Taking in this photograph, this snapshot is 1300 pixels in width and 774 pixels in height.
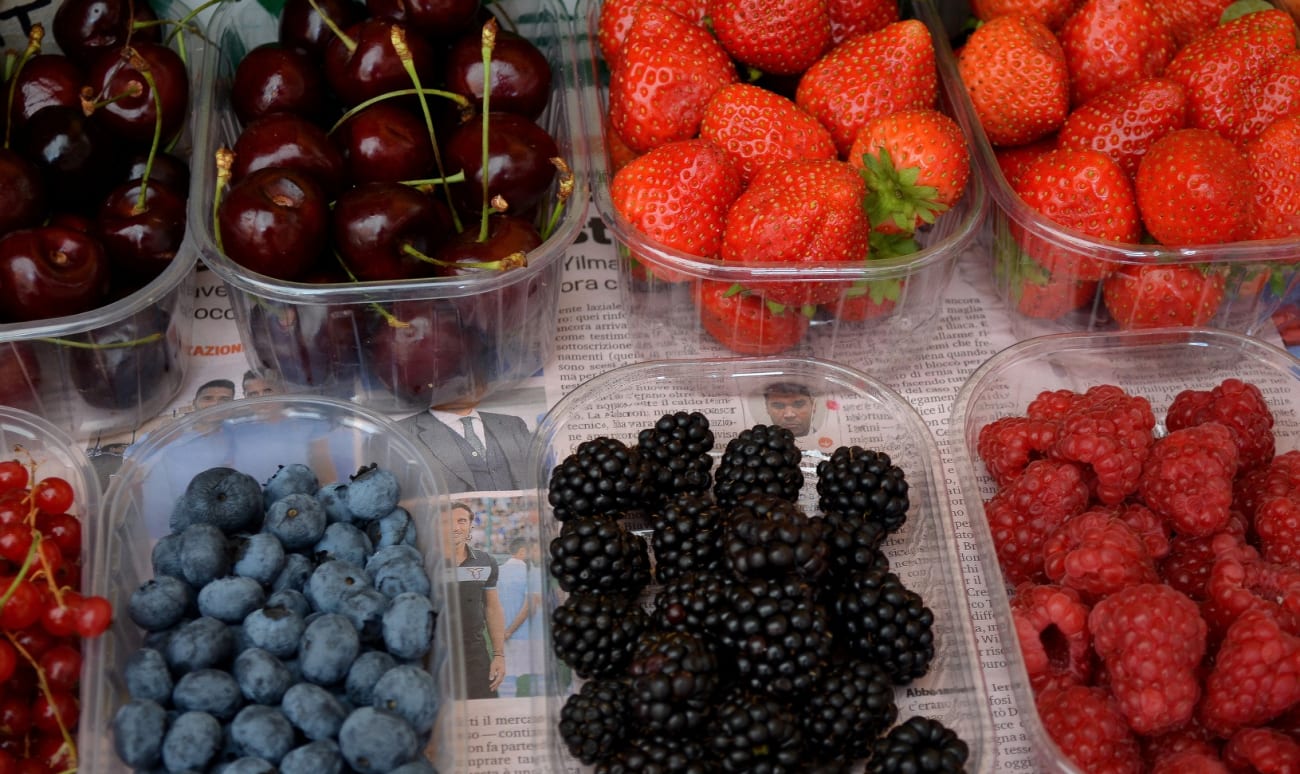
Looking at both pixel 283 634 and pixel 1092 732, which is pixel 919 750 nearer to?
pixel 1092 732

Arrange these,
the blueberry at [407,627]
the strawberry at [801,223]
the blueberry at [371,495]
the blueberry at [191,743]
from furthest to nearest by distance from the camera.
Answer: the strawberry at [801,223] < the blueberry at [371,495] < the blueberry at [407,627] < the blueberry at [191,743]

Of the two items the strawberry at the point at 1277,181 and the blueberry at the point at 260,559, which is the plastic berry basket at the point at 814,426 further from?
the strawberry at the point at 1277,181

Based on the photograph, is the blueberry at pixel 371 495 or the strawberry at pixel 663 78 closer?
the blueberry at pixel 371 495

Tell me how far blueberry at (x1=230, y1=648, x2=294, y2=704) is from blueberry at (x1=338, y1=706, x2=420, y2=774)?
0.22 ft

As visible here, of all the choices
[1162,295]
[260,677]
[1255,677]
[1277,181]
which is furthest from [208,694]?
[1277,181]

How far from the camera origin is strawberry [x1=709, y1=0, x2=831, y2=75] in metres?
1.42

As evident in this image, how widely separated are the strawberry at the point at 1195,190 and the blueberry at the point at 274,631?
102 cm

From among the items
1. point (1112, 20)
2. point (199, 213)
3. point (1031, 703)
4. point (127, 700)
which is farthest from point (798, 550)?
point (1112, 20)

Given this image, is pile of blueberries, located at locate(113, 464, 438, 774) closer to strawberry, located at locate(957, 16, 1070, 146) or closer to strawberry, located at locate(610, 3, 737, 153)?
strawberry, located at locate(610, 3, 737, 153)

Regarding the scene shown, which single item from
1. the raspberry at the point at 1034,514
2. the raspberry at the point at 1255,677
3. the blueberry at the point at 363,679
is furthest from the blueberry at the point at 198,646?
the raspberry at the point at 1255,677

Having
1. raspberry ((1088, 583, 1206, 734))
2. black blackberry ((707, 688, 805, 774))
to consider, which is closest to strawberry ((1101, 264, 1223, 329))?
raspberry ((1088, 583, 1206, 734))

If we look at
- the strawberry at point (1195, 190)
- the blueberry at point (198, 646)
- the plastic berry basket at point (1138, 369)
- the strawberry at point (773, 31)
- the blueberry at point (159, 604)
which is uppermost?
the strawberry at point (773, 31)

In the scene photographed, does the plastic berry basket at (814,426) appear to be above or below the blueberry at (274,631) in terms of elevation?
A: above

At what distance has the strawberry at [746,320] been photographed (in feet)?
4.39
